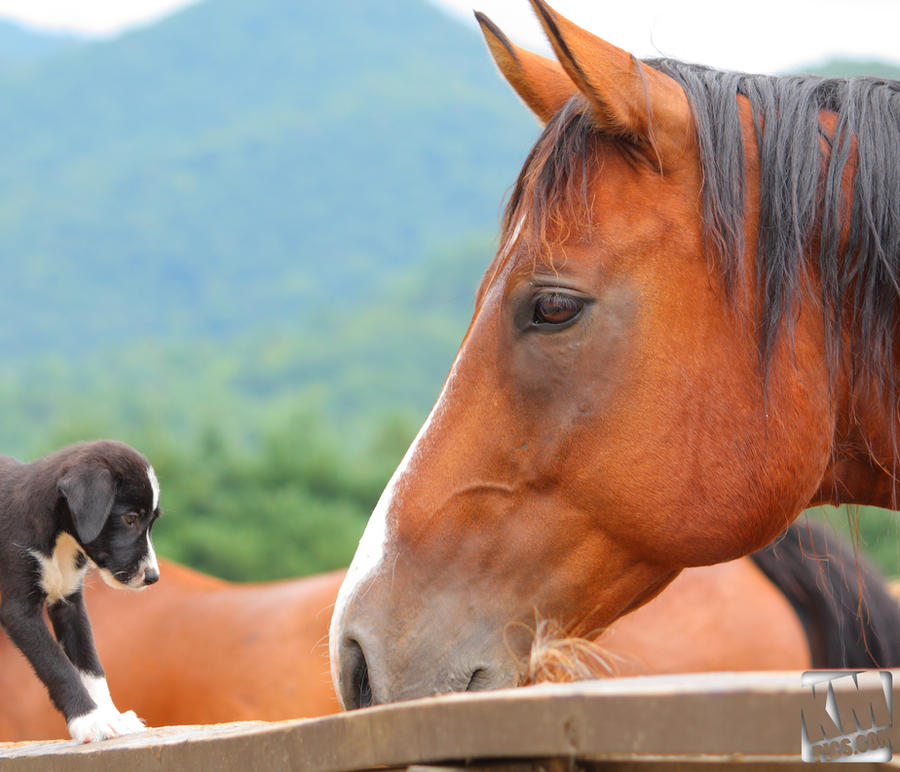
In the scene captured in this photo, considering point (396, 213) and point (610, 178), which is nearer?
point (610, 178)

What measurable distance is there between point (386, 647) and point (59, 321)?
283 feet

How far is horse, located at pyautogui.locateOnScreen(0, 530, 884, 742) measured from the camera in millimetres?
3893

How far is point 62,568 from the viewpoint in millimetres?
1696

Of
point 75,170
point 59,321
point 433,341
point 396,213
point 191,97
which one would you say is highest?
point 191,97

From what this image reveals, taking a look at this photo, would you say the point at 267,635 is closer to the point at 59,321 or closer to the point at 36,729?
the point at 36,729

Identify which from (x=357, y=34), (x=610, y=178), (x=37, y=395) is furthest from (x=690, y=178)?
(x=357, y=34)

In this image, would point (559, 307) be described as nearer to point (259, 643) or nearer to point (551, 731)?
point (551, 731)

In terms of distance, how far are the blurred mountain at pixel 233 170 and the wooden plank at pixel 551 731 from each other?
73.9m

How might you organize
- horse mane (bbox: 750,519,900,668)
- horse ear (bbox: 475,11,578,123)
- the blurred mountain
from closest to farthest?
horse ear (bbox: 475,11,578,123) → horse mane (bbox: 750,519,900,668) → the blurred mountain

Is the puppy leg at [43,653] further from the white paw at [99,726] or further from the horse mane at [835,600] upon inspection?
the horse mane at [835,600]

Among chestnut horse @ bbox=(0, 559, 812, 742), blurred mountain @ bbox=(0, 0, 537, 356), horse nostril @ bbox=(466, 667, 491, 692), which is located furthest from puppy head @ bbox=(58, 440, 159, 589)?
blurred mountain @ bbox=(0, 0, 537, 356)

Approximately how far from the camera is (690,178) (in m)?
1.77

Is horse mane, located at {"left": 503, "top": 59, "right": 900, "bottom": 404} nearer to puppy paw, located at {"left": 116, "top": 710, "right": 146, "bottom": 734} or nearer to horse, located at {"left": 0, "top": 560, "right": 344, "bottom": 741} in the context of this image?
puppy paw, located at {"left": 116, "top": 710, "right": 146, "bottom": 734}

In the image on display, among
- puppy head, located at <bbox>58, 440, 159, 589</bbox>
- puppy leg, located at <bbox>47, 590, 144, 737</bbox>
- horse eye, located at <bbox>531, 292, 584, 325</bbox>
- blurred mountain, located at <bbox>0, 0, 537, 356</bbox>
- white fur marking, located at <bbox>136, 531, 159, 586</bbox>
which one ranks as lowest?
puppy leg, located at <bbox>47, 590, 144, 737</bbox>
